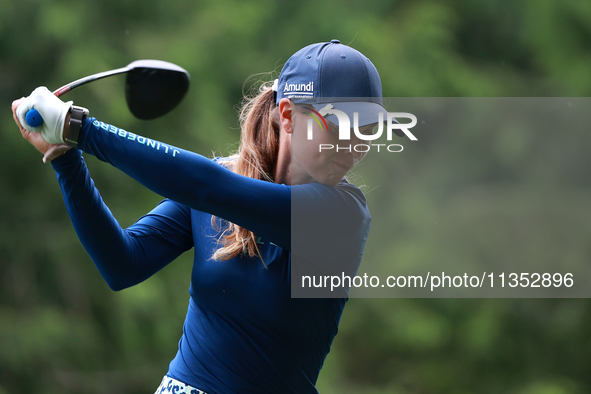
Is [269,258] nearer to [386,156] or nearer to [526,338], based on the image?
[386,156]

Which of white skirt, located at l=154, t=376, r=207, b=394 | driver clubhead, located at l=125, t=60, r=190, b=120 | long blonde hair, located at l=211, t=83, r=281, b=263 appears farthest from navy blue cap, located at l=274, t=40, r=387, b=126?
white skirt, located at l=154, t=376, r=207, b=394

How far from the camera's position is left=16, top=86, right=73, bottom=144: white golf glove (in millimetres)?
1237

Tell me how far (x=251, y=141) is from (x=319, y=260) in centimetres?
40

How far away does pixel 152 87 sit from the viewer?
1782 mm

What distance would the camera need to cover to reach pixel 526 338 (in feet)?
17.4

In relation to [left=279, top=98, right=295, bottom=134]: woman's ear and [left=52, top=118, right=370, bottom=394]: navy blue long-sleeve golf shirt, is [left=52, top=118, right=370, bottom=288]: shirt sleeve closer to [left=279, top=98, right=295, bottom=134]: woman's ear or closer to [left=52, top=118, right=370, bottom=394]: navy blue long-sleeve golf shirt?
[left=52, top=118, right=370, bottom=394]: navy blue long-sleeve golf shirt

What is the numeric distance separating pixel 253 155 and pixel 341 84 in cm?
31

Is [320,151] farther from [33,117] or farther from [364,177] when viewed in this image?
[364,177]

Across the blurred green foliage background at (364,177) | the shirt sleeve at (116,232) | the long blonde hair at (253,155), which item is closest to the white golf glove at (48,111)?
the shirt sleeve at (116,232)

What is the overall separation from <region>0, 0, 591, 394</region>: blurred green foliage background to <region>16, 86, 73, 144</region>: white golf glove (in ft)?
9.82

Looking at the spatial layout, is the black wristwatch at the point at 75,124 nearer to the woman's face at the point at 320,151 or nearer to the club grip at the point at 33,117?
the club grip at the point at 33,117

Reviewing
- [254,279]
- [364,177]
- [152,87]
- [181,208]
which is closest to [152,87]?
[152,87]

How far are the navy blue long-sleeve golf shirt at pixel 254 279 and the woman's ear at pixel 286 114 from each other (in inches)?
8.3

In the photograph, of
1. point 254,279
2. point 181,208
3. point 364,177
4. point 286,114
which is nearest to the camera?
point 254,279
